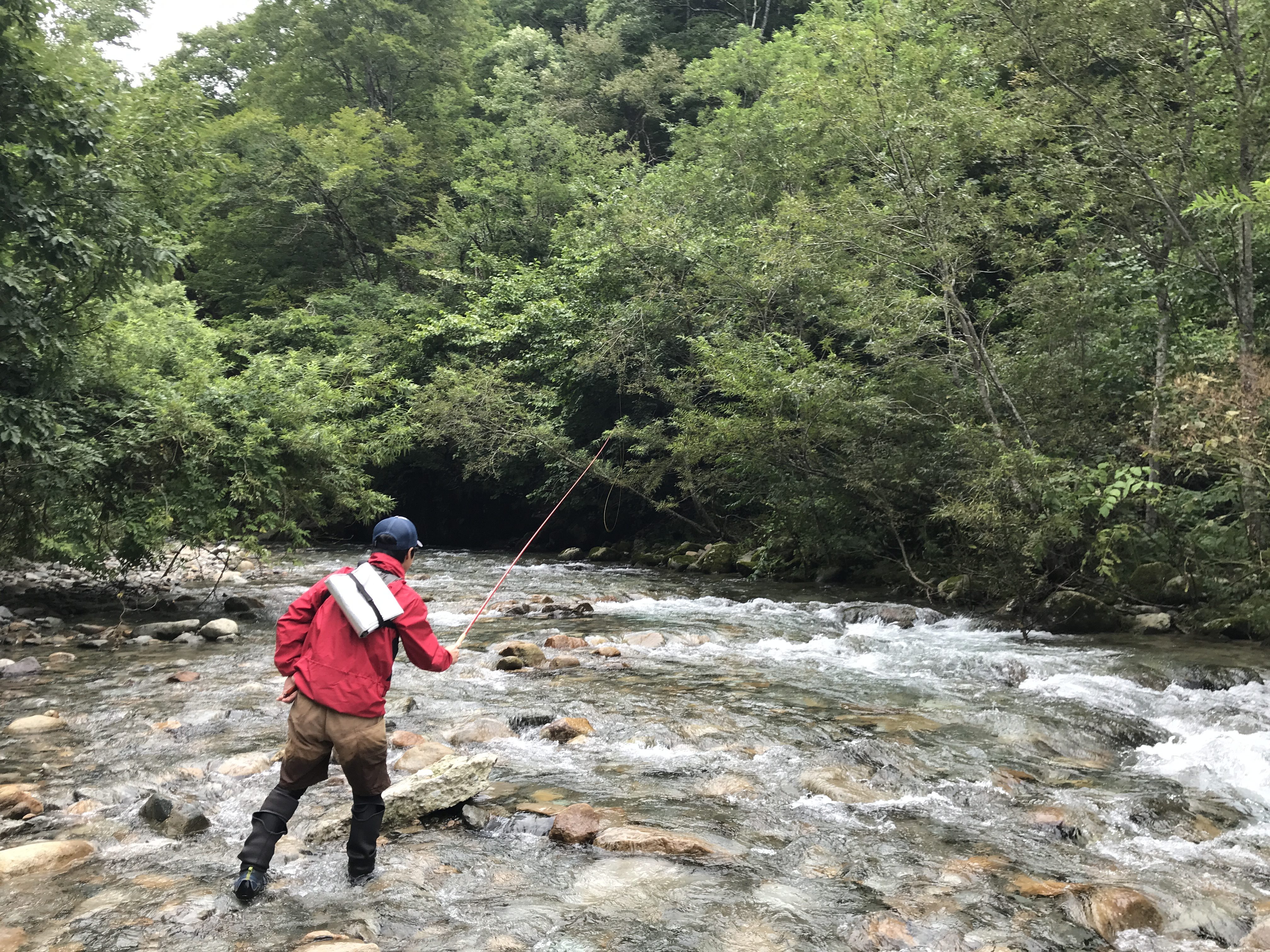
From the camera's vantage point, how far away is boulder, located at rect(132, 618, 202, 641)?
9.72 metres

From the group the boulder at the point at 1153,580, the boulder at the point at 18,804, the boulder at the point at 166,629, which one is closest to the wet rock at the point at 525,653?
the boulder at the point at 166,629

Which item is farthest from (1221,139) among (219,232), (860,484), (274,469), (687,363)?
(219,232)

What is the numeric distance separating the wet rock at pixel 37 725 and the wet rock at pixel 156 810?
2.20 m

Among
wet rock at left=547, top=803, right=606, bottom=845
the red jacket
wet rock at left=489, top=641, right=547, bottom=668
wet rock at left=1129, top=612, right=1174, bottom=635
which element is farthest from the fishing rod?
wet rock at left=1129, top=612, right=1174, bottom=635

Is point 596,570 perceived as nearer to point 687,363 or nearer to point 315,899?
point 687,363

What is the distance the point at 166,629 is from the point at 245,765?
5.53 metres

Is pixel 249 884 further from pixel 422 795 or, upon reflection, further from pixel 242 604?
pixel 242 604

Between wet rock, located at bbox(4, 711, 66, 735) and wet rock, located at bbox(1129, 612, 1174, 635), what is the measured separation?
10982 mm

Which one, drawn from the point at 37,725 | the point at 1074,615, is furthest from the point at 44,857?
the point at 1074,615

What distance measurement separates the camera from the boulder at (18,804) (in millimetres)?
4359

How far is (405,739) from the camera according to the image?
5781mm

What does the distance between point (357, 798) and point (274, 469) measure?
768 cm

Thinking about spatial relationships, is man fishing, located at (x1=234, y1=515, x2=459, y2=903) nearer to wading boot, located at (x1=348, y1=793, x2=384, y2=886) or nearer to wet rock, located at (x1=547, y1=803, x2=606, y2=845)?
wading boot, located at (x1=348, y1=793, x2=384, y2=886)

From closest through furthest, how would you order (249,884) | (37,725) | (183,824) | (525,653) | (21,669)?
(249,884) < (183,824) < (37,725) < (21,669) < (525,653)
